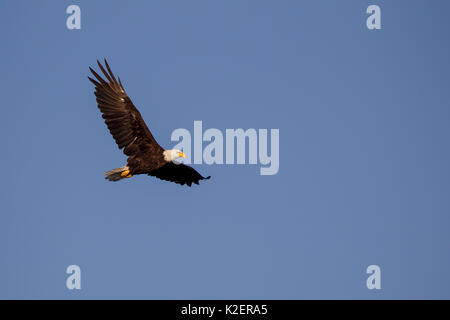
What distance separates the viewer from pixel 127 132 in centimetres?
1253

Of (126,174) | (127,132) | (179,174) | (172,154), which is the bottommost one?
(126,174)

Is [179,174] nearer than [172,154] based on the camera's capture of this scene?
No

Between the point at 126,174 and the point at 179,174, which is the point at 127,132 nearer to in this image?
the point at 126,174

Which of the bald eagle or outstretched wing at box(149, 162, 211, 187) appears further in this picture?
outstretched wing at box(149, 162, 211, 187)

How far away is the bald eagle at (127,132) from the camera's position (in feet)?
40.8

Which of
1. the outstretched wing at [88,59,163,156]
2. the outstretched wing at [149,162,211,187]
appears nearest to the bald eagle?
the outstretched wing at [88,59,163,156]

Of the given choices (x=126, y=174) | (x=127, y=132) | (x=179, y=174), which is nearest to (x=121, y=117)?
(x=127, y=132)

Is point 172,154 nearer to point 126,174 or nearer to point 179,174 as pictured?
point 126,174

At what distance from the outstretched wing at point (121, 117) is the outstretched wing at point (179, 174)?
1.22 metres

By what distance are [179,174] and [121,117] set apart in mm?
2074

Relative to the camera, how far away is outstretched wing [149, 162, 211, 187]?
1367cm

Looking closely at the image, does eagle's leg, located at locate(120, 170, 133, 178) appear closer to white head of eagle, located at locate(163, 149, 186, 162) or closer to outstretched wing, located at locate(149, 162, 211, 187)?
white head of eagle, located at locate(163, 149, 186, 162)

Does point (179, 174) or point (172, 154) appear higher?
point (172, 154)
